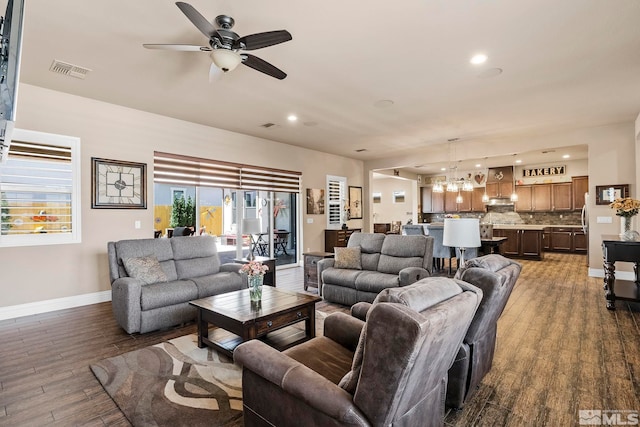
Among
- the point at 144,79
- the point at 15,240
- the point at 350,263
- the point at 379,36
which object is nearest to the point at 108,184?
the point at 15,240

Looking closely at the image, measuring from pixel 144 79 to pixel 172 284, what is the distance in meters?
2.50

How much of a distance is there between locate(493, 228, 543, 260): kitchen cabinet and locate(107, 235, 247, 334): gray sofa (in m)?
7.92

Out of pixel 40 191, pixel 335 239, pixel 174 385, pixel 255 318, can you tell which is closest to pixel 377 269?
pixel 255 318

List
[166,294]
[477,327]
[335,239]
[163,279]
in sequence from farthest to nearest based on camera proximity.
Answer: [335,239], [163,279], [166,294], [477,327]

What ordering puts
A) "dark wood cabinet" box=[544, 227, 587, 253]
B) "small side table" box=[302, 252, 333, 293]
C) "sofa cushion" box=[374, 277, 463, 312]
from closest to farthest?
"sofa cushion" box=[374, 277, 463, 312] → "small side table" box=[302, 252, 333, 293] → "dark wood cabinet" box=[544, 227, 587, 253]

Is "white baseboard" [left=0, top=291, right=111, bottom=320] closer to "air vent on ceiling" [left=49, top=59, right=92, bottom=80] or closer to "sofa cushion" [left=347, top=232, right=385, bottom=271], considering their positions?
"air vent on ceiling" [left=49, top=59, right=92, bottom=80]

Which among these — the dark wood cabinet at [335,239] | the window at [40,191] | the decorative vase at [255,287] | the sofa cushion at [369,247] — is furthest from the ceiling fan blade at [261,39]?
the dark wood cabinet at [335,239]

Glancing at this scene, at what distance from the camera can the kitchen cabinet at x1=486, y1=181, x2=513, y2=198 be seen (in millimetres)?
10578

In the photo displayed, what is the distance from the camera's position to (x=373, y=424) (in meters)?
1.26

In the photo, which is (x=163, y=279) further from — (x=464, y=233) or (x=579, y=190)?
(x=579, y=190)

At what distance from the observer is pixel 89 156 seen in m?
4.66

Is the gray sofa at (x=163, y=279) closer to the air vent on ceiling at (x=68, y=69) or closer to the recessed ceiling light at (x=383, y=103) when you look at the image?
the air vent on ceiling at (x=68, y=69)

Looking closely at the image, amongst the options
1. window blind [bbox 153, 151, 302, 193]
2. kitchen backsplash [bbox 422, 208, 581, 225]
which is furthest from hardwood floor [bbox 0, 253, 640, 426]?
kitchen backsplash [bbox 422, 208, 581, 225]

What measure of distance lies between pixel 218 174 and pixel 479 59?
15.3 feet
